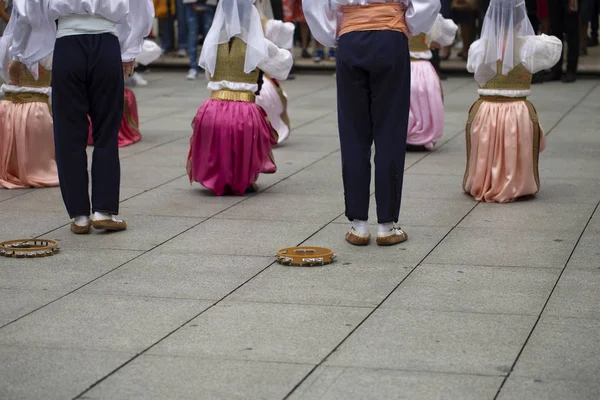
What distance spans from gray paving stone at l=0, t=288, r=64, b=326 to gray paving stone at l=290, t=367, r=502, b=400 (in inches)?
66.0

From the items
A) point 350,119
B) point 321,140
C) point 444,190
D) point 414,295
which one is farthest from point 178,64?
point 414,295

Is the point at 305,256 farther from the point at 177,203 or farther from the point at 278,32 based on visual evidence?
the point at 278,32

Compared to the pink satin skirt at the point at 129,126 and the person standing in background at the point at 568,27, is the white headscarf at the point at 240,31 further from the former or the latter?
the person standing in background at the point at 568,27

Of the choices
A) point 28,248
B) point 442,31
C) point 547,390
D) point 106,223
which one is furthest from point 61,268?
point 442,31

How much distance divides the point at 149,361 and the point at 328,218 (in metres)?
3.05

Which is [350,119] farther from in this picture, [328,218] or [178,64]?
[178,64]

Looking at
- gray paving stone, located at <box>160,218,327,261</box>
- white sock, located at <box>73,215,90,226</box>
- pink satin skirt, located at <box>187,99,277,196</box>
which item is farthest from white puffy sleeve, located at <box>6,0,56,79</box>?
gray paving stone, located at <box>160,218,327,261</box>

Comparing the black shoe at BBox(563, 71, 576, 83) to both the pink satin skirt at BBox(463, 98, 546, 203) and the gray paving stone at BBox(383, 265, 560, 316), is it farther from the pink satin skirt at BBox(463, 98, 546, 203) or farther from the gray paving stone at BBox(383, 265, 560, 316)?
the gray paving stone at BBox(383, 265, 560, 316)

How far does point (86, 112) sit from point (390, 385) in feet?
11.3

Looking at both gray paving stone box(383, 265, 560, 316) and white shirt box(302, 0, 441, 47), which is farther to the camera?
white shirt box(302, 0, 441, 47)

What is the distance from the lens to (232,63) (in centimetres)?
841

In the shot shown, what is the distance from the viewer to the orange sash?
21.7 ft

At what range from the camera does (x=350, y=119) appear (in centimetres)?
680

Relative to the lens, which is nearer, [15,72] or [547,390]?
[547,390]
